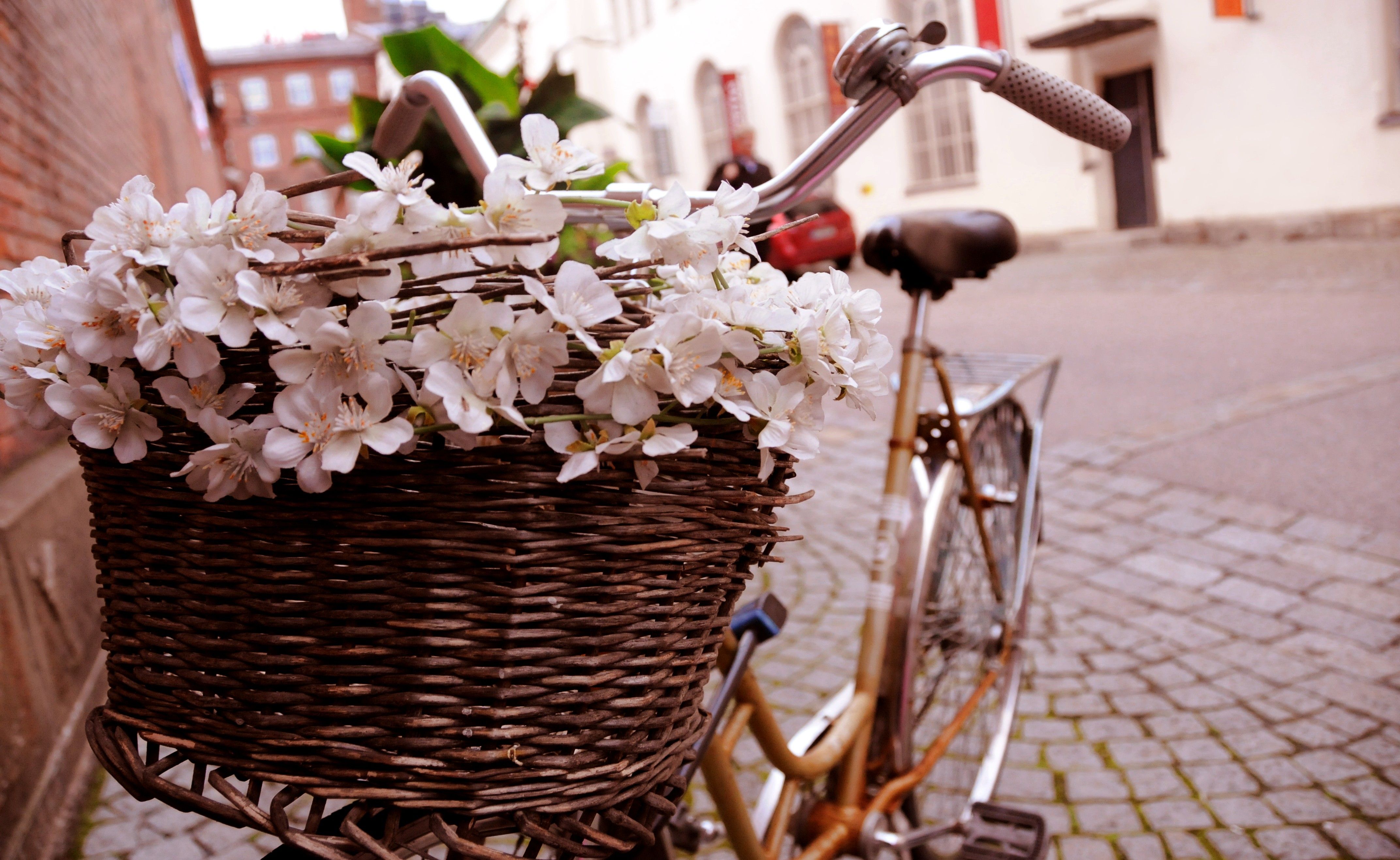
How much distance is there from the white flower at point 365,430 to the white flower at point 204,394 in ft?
0.25

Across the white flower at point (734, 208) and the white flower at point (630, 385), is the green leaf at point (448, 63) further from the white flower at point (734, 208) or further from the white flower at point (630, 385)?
the white flower at point (630, 385)

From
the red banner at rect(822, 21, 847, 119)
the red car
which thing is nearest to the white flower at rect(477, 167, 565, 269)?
the red car

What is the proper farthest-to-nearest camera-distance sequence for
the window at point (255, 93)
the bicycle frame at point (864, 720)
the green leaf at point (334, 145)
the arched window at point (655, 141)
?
1. the window at point (255, 93)
2. the arched window at point (655, 141)
3. the green leaf at point (334, 145)
4. the bicycle frame at point (864, 720)

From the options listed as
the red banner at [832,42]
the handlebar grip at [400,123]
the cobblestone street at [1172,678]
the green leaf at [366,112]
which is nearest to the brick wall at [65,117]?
the green leaf at [366,112]

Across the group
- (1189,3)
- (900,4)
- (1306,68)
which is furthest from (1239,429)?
(900,4)

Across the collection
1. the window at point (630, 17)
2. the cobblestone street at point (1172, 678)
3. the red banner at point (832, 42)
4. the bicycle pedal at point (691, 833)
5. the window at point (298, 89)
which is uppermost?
the window at point (298, 89)

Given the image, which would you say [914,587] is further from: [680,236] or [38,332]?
[38,332]

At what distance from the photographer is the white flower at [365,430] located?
2.21ft

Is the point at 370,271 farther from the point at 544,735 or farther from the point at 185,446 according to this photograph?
the point at 544,735

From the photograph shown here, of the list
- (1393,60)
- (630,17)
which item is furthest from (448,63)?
(630,17)

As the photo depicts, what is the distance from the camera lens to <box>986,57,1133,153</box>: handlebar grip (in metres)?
1.34

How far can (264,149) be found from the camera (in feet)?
188

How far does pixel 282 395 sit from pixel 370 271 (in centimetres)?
10

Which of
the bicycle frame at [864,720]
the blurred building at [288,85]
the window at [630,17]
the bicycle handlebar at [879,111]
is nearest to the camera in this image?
the bicycle handlebar at [879,111]
